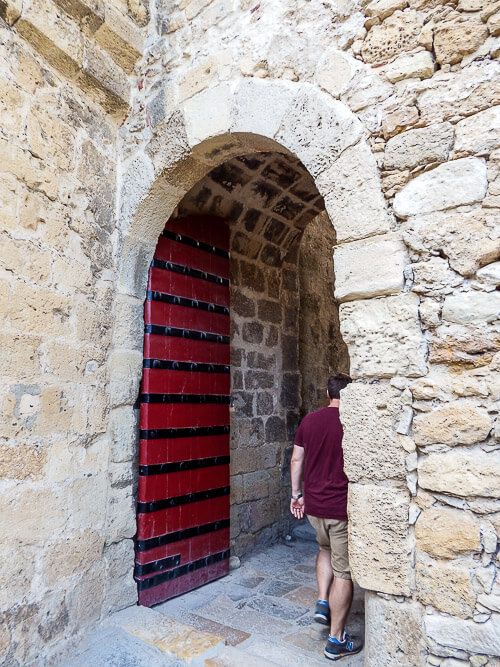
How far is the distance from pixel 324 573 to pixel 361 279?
161 cm

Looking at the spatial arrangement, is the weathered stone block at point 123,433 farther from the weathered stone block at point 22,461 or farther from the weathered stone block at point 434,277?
the weathered stone block at point 434,277

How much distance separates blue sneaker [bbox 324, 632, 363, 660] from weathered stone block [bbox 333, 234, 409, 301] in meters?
1.52

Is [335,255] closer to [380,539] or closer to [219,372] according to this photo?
[380,539]

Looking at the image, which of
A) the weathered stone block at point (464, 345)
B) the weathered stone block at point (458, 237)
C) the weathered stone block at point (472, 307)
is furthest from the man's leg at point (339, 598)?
the weathered stone block at point (458, 237)

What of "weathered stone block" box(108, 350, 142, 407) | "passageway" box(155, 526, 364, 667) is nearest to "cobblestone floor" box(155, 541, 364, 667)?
"passageway" box(155, 526, 364, 667)

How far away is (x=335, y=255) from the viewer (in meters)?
1.92

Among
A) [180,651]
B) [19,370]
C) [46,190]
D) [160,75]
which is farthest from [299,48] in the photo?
[180,651]

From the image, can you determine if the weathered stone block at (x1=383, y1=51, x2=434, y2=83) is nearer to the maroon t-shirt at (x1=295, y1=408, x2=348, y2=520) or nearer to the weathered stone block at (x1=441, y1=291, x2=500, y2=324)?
the weathered stone block at (x1=441, y1=291, x2=500, y2=324)

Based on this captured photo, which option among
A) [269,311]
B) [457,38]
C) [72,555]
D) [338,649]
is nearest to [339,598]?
[338,649]

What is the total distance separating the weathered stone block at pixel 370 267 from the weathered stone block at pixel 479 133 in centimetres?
38

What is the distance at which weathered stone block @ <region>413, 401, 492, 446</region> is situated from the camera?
158 cm

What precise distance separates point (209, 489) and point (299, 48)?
239cm

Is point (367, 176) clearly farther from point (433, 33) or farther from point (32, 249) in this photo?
point (32, 249)

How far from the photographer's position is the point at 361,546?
1.73m
